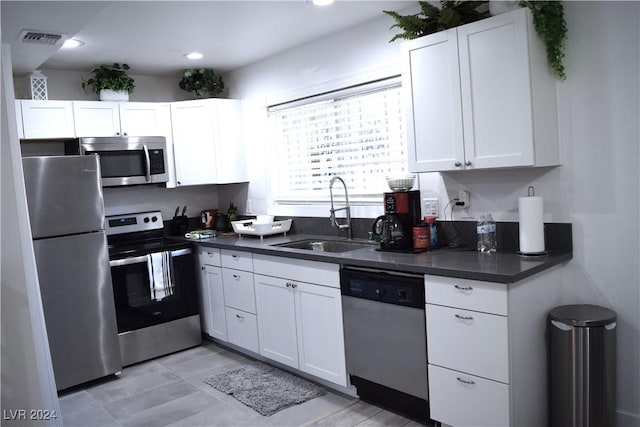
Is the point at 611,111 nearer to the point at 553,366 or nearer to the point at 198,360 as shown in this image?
the point at 553,366

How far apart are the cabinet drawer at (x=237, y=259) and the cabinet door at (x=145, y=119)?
4.44ft

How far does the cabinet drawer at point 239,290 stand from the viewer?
12.6 feet

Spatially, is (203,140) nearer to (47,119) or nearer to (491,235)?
(47,119)

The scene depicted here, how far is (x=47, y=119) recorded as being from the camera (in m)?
4.09

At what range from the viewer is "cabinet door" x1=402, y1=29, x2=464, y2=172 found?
109 inches

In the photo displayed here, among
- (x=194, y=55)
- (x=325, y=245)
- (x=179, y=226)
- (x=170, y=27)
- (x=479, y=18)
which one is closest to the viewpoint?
(x=479, y=18)

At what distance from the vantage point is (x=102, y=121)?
4.34 meters

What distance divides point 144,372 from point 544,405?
280 centimetres

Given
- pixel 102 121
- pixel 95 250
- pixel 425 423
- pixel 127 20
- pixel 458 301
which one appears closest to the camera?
pixel 458 301

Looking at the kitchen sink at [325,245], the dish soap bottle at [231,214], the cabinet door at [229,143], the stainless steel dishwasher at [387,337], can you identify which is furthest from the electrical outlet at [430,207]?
the dish soap bottle at [231,214]

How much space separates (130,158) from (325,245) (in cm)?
189

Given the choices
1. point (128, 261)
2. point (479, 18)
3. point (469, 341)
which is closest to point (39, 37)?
point (128, 261)

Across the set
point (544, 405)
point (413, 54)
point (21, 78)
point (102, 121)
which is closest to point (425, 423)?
point (544, 405)

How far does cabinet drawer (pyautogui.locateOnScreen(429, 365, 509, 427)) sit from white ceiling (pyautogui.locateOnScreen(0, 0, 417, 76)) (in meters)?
2.18
